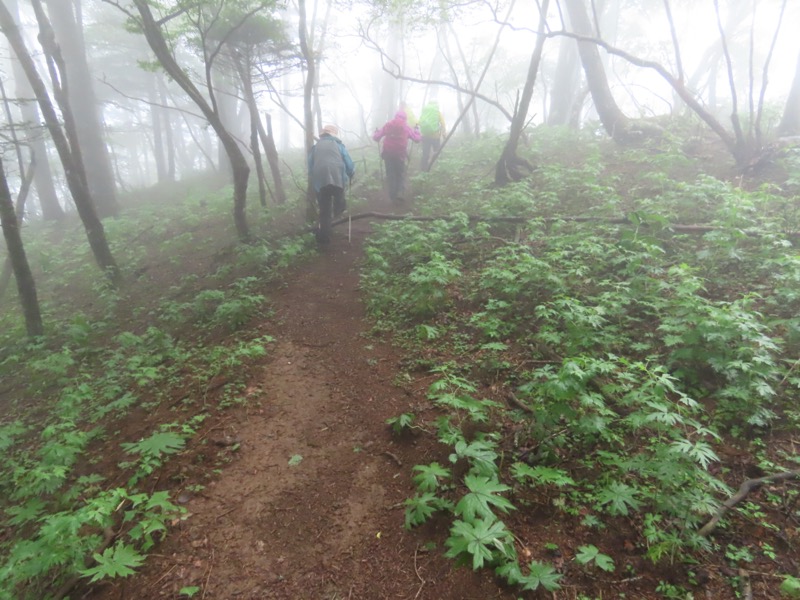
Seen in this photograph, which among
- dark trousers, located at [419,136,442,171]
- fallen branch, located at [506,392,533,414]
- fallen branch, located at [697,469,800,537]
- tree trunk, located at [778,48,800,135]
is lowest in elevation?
fallen branch, located at [506,392,533,414]

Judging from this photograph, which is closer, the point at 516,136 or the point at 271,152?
the point at 516,136

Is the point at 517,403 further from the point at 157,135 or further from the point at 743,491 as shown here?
the point at 157,135

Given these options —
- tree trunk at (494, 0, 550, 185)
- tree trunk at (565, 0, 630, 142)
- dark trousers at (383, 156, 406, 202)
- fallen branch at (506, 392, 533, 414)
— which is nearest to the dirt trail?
fallen branch at (506, 392, 533, 414)

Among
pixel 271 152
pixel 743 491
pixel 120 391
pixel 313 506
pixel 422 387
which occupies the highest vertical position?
pixel 271 152

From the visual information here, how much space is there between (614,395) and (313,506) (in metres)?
2.76

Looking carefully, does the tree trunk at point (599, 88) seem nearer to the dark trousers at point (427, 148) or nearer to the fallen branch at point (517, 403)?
the dark trousers at point (427, 148)

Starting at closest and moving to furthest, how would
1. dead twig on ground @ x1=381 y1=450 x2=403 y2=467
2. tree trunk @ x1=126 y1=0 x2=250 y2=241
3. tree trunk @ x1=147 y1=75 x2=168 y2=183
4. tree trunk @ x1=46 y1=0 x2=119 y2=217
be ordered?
dead twig on ground @ x1=381 y1=450 x2=403 y2=467 < tree trunk @ x1=126 y1=0 x2=250 y2=241 < tree trunk @ x1=46 y1=0 x2=119 y2=217 < tree trunk @ x1=147 y1=75 x2=168 y2=183

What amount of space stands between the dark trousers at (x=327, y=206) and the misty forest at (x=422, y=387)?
52 millimetres

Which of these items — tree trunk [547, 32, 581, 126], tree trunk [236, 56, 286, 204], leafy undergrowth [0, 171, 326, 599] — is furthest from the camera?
tree trunk [547, 32, 581, 126]

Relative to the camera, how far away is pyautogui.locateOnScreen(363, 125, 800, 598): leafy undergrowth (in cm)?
247

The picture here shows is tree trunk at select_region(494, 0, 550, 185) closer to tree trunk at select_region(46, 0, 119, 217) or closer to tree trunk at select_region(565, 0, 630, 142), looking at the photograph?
tree trunk at select_region(565, 0, 630, 142)

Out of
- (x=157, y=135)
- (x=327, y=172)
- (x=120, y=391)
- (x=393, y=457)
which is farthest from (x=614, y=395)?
(x=157, y=135)

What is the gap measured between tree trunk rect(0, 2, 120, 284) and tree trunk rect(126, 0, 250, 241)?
7.99 ft

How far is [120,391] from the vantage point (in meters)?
5.09
